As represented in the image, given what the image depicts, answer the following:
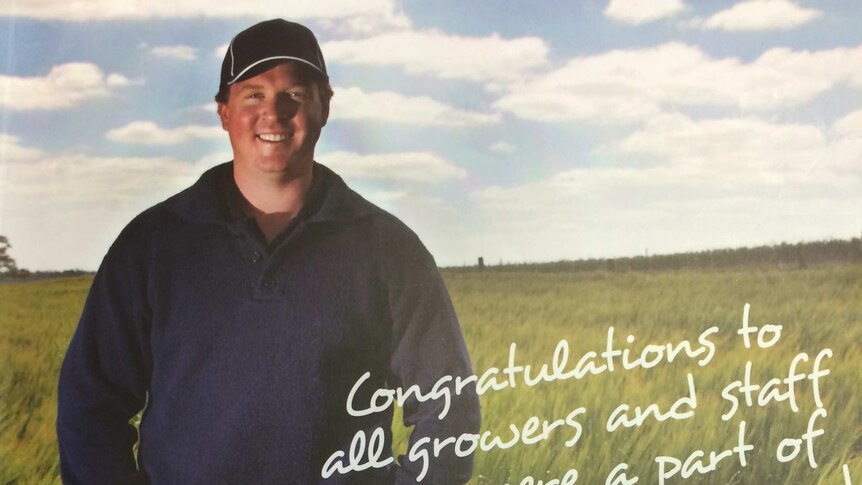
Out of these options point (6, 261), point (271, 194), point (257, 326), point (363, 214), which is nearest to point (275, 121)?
point (271, 194)

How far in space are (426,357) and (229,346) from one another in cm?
40

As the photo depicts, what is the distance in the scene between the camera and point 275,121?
1560 mm

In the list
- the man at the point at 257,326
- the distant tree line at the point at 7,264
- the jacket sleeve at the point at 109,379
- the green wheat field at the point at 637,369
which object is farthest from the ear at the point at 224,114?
the distant tree line at the point at 7,264

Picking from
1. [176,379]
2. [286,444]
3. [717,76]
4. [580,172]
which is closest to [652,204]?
[580,172]

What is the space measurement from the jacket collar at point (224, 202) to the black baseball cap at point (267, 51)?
195 millimetres

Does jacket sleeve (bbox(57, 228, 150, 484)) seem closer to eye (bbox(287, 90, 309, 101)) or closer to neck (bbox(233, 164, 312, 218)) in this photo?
neck (bbox(233, 164, 312, 218))

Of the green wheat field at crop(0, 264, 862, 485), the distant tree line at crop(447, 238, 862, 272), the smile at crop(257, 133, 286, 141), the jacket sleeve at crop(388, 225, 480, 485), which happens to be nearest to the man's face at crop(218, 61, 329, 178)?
the smile at crop(257, 133, 286, 141)

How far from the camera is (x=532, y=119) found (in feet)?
6.56

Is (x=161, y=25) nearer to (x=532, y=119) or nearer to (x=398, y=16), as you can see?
(x=398, y=16)

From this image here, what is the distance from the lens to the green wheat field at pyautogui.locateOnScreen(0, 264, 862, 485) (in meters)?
1.83

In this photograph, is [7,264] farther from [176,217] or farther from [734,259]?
[734,259]

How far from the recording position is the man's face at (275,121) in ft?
5.12

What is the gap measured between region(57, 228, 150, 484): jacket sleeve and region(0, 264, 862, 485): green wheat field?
0.28 meters

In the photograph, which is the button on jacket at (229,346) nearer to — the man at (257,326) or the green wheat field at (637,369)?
the man at (257,326)
